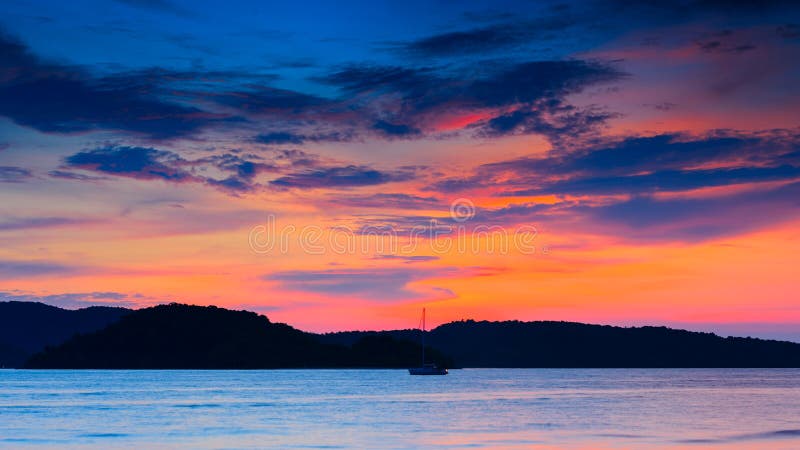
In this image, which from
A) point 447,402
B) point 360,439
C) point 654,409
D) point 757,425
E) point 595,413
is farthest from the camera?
point 447,402

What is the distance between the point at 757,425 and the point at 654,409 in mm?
20462

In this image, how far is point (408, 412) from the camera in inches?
3610

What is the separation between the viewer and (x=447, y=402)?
10969cm

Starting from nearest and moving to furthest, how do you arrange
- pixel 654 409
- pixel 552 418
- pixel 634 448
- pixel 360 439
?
pixel 634 448
pixel 360 439
pixel 552 418
pixel 654 409

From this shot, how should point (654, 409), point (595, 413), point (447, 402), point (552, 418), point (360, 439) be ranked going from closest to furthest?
point (360, 439) → point (552, 418) → point (595, 413) → point (654, 409) → point (447, 402)

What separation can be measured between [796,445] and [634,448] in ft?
33.0

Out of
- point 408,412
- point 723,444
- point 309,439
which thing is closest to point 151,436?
point 309,439

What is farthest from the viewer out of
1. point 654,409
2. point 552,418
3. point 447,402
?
point 447,402

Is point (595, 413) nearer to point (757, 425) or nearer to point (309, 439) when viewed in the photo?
point (757, 425)

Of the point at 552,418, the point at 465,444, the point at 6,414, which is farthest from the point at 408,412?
the point at 6,414

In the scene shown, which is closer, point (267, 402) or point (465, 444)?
point (465, 444)

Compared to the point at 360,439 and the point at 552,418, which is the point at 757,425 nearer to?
the point at 552,418

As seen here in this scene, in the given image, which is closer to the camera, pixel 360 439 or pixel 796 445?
pixel 796 445

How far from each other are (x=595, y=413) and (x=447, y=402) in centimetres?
2398
